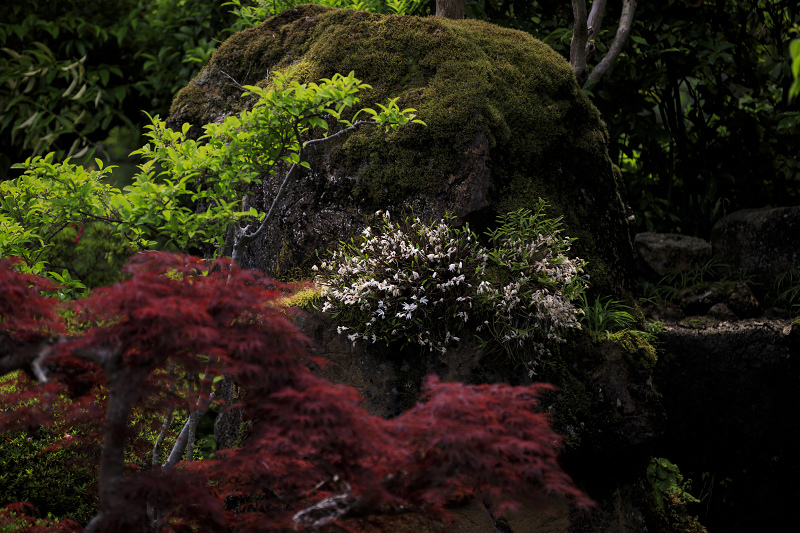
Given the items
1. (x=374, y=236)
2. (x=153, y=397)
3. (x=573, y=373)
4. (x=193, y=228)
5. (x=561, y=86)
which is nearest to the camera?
(x=153, y=397)

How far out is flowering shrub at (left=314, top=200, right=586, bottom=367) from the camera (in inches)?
132

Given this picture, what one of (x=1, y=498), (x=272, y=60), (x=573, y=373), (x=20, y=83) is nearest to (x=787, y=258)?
(x=573, y=373)

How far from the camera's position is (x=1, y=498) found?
360cm

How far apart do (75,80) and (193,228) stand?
5519 millimetres

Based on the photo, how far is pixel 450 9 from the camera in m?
5.23

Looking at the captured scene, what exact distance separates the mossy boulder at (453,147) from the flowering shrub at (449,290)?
1.23ft

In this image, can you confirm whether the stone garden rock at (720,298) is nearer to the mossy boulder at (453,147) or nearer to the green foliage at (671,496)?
→ the mossy boulder at (453,147)

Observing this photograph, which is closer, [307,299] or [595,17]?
[307,299]

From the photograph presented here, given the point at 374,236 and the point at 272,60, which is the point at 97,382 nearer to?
the point at 374,236

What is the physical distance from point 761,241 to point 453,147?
3527 mm

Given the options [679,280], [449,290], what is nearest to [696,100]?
[679,280]

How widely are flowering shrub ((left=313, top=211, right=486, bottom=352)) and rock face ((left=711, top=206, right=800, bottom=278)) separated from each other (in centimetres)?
353

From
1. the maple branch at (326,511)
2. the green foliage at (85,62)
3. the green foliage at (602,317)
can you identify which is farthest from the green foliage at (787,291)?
the green foliage at (85,62)

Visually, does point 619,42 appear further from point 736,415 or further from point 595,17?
point 736,415
